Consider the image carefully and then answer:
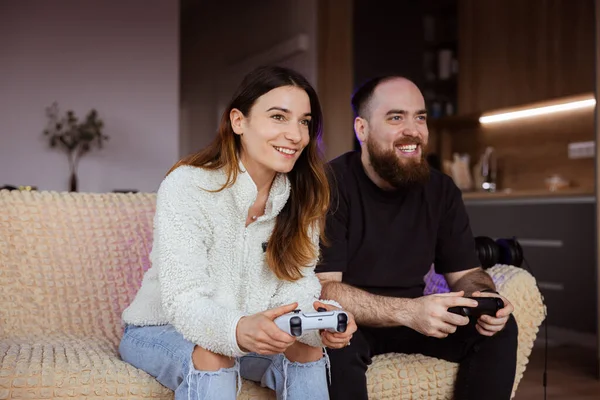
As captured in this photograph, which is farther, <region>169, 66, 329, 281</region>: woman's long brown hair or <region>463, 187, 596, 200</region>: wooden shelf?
<region>463, 187, 596, 200</region>: wooden shelf

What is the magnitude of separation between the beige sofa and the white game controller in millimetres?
347

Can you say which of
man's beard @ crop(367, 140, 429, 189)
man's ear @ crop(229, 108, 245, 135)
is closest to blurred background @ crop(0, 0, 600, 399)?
man's beard @ crop(367, 140, 429, 189)

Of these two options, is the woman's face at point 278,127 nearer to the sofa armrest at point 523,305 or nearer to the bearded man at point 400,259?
the bearded man at point 400,259

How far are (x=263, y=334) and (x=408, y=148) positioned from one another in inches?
35.9

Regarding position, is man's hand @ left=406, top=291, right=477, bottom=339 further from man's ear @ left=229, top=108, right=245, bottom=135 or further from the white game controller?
man's ear @ left=229, top=108, right=245, bottom=135

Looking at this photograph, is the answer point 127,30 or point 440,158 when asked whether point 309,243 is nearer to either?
point 440,158

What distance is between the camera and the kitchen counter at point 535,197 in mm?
3428

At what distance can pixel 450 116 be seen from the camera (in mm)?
4742

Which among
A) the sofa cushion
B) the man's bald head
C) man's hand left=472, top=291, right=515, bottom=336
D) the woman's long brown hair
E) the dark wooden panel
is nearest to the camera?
the sofa cushion

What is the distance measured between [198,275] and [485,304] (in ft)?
2.27

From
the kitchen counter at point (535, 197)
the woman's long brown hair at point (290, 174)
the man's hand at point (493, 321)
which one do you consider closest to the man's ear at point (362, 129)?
the woman's long brown hair at point (290, 174)

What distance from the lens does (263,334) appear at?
1.19 meters

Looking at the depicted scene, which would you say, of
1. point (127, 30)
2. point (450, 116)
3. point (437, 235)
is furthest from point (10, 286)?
point (127, 30)

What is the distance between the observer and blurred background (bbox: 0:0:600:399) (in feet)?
12.2
